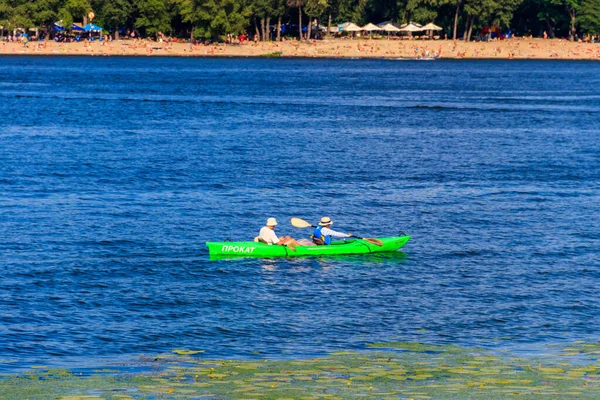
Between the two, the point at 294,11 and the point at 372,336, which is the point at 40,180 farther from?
the point at 294,11

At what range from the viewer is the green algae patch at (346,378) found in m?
20.6

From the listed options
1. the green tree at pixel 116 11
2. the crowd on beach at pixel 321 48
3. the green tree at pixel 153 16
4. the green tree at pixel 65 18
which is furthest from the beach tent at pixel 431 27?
the green tree at pixel 65 18

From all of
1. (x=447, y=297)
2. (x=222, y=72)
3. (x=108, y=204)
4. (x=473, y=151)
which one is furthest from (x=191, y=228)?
(x=222, y=72)

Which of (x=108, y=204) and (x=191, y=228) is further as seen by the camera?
(x=108, y=204)

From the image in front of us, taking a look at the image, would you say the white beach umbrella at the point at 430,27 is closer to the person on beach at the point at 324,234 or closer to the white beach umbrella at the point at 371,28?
the white beach umbrella at the point at 371,28

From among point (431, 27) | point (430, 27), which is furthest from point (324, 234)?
point (431, 27)

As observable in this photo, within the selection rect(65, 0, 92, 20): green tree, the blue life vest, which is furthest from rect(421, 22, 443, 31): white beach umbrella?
the blue life vest

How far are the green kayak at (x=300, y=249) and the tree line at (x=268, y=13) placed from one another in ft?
453

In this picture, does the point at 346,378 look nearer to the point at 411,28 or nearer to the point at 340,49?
the point at 411,28

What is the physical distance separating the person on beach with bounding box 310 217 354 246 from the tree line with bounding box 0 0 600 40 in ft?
453

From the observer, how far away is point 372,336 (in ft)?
87.5

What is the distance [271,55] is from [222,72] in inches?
1492

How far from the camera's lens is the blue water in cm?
2742

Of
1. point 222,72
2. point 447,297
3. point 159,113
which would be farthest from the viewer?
point 222,72
